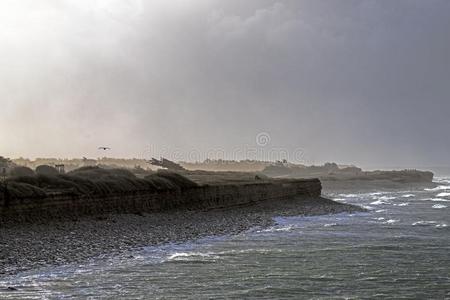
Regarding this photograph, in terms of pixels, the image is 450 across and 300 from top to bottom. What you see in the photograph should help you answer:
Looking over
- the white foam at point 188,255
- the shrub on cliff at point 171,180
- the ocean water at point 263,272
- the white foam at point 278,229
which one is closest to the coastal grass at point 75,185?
the shrub on cliff at point 171,180

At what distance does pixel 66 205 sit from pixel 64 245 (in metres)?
7.69

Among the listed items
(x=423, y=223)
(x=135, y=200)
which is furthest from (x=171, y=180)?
(x=423, y=223)

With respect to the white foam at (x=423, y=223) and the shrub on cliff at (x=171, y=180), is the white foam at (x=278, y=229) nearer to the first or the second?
the white foam at (x=423, y=223)

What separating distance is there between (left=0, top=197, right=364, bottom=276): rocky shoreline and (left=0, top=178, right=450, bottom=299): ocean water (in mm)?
1132

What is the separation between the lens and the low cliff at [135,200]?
26.4 meters

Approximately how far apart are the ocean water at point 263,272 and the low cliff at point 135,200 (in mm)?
7109

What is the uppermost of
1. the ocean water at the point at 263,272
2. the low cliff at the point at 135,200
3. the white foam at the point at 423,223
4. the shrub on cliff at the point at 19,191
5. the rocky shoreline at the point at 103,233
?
the shrub on cliff at the point at 19,191

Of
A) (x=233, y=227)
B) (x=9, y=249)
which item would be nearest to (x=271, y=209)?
(x=233, y=227)

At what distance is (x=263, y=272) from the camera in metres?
18.2

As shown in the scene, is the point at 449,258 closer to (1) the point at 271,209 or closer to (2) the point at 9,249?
(2) the point at 9,249

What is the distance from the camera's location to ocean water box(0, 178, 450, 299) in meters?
15.2

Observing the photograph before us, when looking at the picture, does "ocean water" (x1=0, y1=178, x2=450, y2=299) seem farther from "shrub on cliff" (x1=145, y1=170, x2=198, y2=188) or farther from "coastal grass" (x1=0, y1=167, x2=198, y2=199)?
"shrub on cliff" (x1=145, y1=170, x2=198, y2=188)

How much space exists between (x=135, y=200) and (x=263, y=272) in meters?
17.6

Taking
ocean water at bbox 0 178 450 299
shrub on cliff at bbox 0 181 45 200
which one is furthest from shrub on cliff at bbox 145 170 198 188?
ocean water at bbox 0 178 450 299
